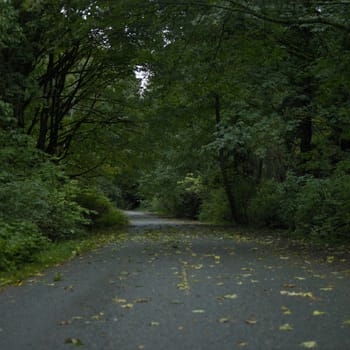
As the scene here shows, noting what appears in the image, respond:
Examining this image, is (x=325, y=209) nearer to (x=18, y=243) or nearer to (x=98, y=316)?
(x=18, y=243)

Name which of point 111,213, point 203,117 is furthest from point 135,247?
point 111,213

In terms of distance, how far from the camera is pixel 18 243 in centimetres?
1045

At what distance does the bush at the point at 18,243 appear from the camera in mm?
10055

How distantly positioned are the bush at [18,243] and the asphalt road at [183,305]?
87 cm

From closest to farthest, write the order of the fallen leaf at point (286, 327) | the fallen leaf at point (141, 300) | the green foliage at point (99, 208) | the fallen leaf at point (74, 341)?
the fallen leaf at point (74, 341)
the fallen leaf at point (286, 327)
the fallen leaf at point (141, 300)
the green foliage at point (99, 208)

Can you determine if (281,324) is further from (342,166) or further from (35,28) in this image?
(35,28)

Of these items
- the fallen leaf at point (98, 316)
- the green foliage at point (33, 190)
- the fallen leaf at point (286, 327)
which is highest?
the green foliage at point (33, 190)

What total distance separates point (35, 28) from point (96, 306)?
35.3 feet

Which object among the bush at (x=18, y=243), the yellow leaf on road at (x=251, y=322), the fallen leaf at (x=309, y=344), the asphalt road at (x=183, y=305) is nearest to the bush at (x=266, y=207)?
the asphalt road at (x=183, y=305)

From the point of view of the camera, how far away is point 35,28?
1552 cm

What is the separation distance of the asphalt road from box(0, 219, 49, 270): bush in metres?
0.87

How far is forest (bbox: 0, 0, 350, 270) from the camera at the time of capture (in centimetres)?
1198

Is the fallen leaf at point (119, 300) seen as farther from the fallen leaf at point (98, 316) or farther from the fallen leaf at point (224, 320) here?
the fallen leaf at point (224, 320)

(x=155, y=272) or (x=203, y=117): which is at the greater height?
(x=203, y=117)
